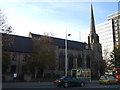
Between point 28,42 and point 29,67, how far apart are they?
14.7 metres

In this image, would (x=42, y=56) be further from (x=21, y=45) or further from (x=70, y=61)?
(x=70, y=61)

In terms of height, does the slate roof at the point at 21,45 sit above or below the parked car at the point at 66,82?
above

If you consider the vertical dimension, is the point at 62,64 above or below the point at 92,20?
below

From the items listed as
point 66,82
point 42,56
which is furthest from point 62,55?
point 66,82

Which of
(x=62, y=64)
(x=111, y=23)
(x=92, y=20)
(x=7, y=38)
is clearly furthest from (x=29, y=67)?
(x=111, y=23)

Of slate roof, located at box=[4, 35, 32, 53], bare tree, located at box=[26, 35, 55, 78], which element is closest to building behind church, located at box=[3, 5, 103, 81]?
slate roof, located at box=[4, 35, 32, 53]

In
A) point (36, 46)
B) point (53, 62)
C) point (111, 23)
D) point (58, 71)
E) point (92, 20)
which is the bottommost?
point (58, 71)

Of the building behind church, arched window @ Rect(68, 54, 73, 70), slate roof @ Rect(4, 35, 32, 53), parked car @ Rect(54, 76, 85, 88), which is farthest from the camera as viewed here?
arched window @ Rect(68, 54, 73, 70)

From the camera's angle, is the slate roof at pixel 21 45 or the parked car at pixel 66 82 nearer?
the parked car at pixel 66 82

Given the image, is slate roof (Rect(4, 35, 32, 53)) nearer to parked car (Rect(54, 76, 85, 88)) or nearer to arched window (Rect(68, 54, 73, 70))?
arched window (Rect(68, 54, 73, 70))

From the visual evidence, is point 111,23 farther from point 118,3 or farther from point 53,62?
point 118,3

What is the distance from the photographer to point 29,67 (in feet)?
152

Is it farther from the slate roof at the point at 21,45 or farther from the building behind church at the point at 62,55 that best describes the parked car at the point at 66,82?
the slate roof at the point at 21,45

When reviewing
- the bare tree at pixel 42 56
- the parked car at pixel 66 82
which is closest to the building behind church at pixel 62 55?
the bare tree at pixel 42 56
